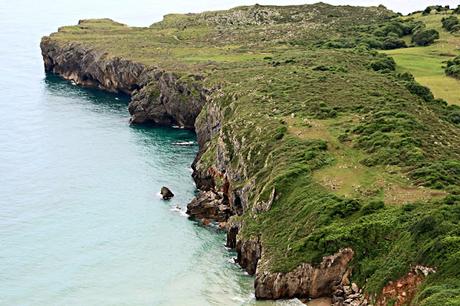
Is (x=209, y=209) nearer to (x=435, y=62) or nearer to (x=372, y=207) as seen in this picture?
(x=372, y=207)

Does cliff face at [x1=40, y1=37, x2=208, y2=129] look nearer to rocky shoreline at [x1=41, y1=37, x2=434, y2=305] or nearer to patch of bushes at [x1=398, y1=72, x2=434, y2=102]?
rocky shoreline at [x1=41, y1=37, x2=434, y2=305]

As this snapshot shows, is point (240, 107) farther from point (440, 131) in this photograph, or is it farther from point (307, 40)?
point (307, 40)

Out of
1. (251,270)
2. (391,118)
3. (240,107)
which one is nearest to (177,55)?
(240,107)

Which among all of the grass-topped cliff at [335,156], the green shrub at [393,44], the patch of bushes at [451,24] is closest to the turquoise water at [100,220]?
the grass-topped cliff at [335,156]

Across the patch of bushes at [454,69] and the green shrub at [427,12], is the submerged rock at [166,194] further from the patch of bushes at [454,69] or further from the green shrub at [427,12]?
the green shrub at [427,12]

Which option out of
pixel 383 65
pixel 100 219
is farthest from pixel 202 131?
pixel 383 65

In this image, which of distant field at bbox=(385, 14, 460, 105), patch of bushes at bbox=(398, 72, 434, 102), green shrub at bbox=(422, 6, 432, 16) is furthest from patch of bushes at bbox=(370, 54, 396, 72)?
green shrub at bbox=(422, 6, 432, 16)
